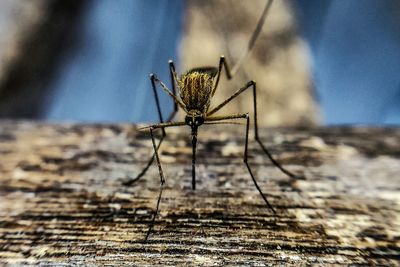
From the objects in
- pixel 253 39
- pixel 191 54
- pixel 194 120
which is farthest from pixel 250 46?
pixel 194 120

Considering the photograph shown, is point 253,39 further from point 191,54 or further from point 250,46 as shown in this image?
point 191,54

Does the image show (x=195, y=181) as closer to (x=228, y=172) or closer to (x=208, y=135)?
(x=228, y=172)

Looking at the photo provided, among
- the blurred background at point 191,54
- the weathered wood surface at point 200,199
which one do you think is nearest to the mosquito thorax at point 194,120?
the weathered wood surface at point 200,199

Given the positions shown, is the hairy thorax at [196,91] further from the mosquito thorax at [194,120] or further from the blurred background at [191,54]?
the blurred background at [191,54]

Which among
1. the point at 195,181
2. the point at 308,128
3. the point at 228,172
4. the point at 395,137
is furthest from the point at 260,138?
the point at 395,137

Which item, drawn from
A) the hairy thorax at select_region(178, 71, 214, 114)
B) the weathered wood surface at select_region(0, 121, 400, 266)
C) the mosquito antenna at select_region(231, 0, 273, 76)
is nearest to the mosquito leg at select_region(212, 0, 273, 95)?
the mosquito antenna at select_region(231, 0, 273, 76)

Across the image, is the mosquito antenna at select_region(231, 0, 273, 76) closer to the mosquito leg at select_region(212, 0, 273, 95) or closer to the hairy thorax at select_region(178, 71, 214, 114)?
the mosquito leg at select_region(212, 0, 273, 95)
